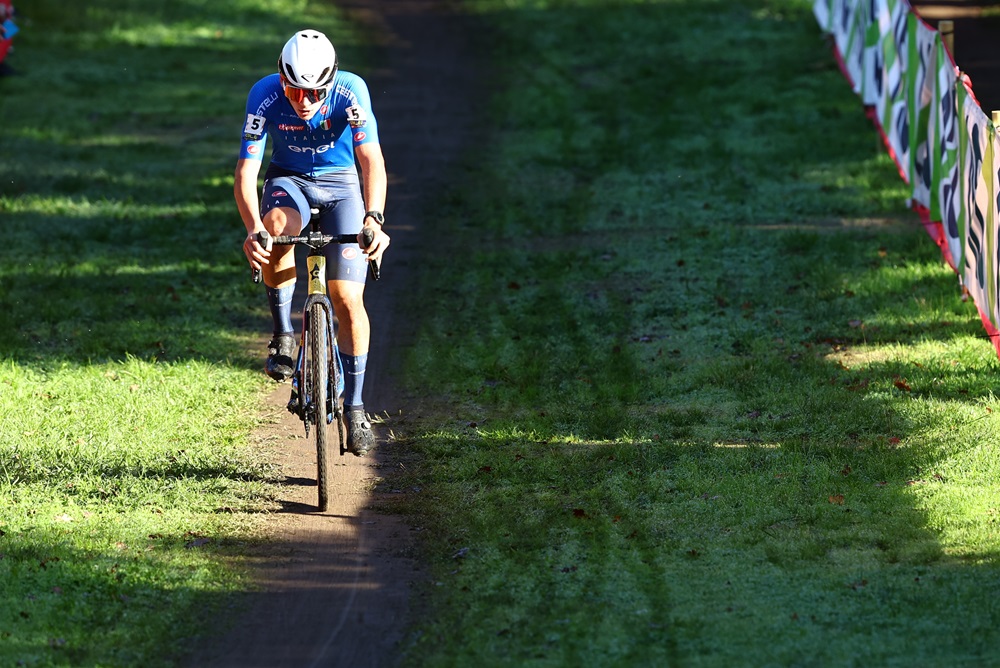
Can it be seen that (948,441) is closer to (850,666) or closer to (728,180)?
(850,666)

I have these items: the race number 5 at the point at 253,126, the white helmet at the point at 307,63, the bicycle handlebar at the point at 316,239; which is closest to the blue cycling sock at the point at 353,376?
the bicycle handlebar at the point at 316,239

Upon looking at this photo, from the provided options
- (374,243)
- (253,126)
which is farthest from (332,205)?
(253,126)

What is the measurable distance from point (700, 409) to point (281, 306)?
349 centimetres

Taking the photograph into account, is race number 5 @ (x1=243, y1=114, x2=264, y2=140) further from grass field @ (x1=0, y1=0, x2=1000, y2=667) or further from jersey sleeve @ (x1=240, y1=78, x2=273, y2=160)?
grass field @ (x1=0, y1=0, x2=1000, y2=667)

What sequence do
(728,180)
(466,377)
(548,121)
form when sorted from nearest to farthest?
(466,377) → (728,180) → (548,121)

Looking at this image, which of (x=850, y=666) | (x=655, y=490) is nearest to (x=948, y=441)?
(x=655, y=490)

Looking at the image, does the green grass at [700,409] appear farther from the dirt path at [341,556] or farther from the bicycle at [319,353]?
the bicycle at [319,353]

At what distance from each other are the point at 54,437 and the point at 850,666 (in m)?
6.05

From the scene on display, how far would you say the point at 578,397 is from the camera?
35.2 feet

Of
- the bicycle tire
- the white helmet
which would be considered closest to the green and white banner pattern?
the white helmet

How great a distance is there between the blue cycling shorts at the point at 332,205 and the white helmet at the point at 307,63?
0.72 m

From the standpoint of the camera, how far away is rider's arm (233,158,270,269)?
826cm

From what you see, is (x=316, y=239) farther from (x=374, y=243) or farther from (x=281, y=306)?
(x=281, y=306)

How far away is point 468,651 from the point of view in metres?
7.00
